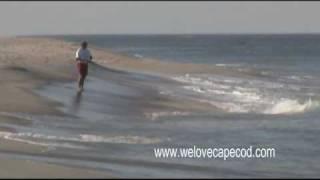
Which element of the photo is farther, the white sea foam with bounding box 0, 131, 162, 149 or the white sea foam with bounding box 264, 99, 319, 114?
the white sea foam with bounding box 264, 99, 319, 114

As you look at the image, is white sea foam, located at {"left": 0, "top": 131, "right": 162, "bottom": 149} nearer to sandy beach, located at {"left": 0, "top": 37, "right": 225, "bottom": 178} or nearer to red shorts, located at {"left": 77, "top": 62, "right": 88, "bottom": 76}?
sandy beach, located at {"left": 0, "top": 37, "right": 225, "bottom": 178}

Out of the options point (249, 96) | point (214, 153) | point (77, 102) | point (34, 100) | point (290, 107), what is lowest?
point (214, 153)

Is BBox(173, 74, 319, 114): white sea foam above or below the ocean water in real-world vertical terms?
above

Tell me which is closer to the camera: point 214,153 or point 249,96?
point 214,153

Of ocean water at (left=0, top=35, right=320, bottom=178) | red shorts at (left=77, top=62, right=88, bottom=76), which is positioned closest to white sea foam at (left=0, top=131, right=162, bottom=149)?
ocean water at (left=0, top=35, right=320, bottom=178)

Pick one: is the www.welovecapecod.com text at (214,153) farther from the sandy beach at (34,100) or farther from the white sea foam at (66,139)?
the sandy beach at (34,100)

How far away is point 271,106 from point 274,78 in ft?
52.2

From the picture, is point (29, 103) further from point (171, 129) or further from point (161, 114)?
point (171, 129)

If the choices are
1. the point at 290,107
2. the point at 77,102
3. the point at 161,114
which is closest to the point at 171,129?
the point at 161,114

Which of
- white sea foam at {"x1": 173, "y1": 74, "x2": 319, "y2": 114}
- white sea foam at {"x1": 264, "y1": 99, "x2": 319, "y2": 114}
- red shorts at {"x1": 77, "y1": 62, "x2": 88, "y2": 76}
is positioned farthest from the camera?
red shorts at {"x1": 77, "y1": 62, "x2": 88, "y2": 76}

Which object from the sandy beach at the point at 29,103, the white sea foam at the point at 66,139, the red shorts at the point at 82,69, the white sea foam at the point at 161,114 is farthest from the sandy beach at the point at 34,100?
the red shorts at the point at 82,69

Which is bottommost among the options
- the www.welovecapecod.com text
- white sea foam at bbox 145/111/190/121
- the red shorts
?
the www.welovecapecod.com text

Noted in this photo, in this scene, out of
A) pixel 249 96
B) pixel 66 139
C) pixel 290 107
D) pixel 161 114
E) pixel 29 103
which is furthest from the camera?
pixel 249 96

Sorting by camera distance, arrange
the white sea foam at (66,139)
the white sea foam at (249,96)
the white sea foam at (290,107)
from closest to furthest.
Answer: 1. the white sea foam at (66,139)
2. the white sea foam at (290,107)
3. the white sea foam at (249,96)
